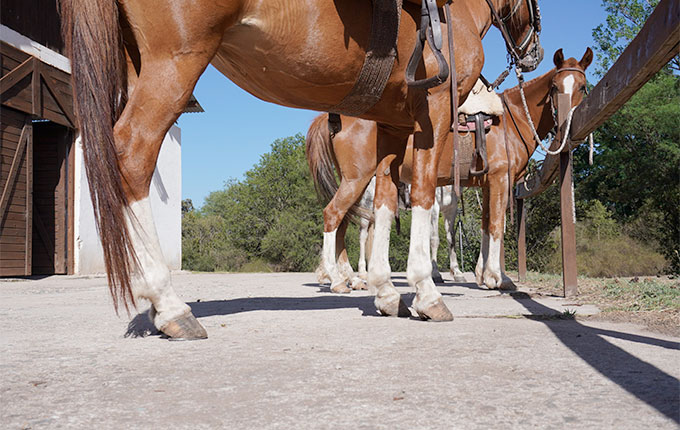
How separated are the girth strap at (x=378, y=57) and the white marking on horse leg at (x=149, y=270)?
4.79 ft

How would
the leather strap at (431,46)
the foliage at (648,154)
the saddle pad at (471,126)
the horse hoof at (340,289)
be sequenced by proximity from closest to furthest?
the leather strap at (431,46) → the horse hoof at (340,289) → the saddle pad at (471,126) → the foliage at (648,154)

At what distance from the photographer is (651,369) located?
175 centimetres

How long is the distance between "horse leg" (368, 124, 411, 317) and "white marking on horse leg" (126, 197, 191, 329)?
4.54 ft

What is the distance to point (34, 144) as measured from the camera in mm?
12914

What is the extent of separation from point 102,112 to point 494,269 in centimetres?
482

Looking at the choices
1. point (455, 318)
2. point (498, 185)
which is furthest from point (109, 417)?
point (498, 185)

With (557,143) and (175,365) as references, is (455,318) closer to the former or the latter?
(175,365)

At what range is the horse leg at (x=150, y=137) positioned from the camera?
A: 2568 mm

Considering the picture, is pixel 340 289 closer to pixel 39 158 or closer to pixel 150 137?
pixel 150 137

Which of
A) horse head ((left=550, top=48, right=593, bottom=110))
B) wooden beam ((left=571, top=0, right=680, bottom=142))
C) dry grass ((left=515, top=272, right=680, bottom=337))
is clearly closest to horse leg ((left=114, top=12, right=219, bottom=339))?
wooden beam ((left=571, top=0, right=680, bottom=142))

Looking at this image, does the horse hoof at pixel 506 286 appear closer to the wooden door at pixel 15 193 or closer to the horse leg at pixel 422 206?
the horse leg at pixel 422 206

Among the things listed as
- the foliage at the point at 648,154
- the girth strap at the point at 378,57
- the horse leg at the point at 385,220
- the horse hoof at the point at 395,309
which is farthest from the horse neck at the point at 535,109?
the foliage at the point at 648,154

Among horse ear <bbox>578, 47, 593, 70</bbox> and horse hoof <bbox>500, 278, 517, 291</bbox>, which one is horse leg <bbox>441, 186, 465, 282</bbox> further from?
horse ear <bbox>578, 47, 593, 70</bbox>

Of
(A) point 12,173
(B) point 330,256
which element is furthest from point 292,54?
(A) point 12,173
